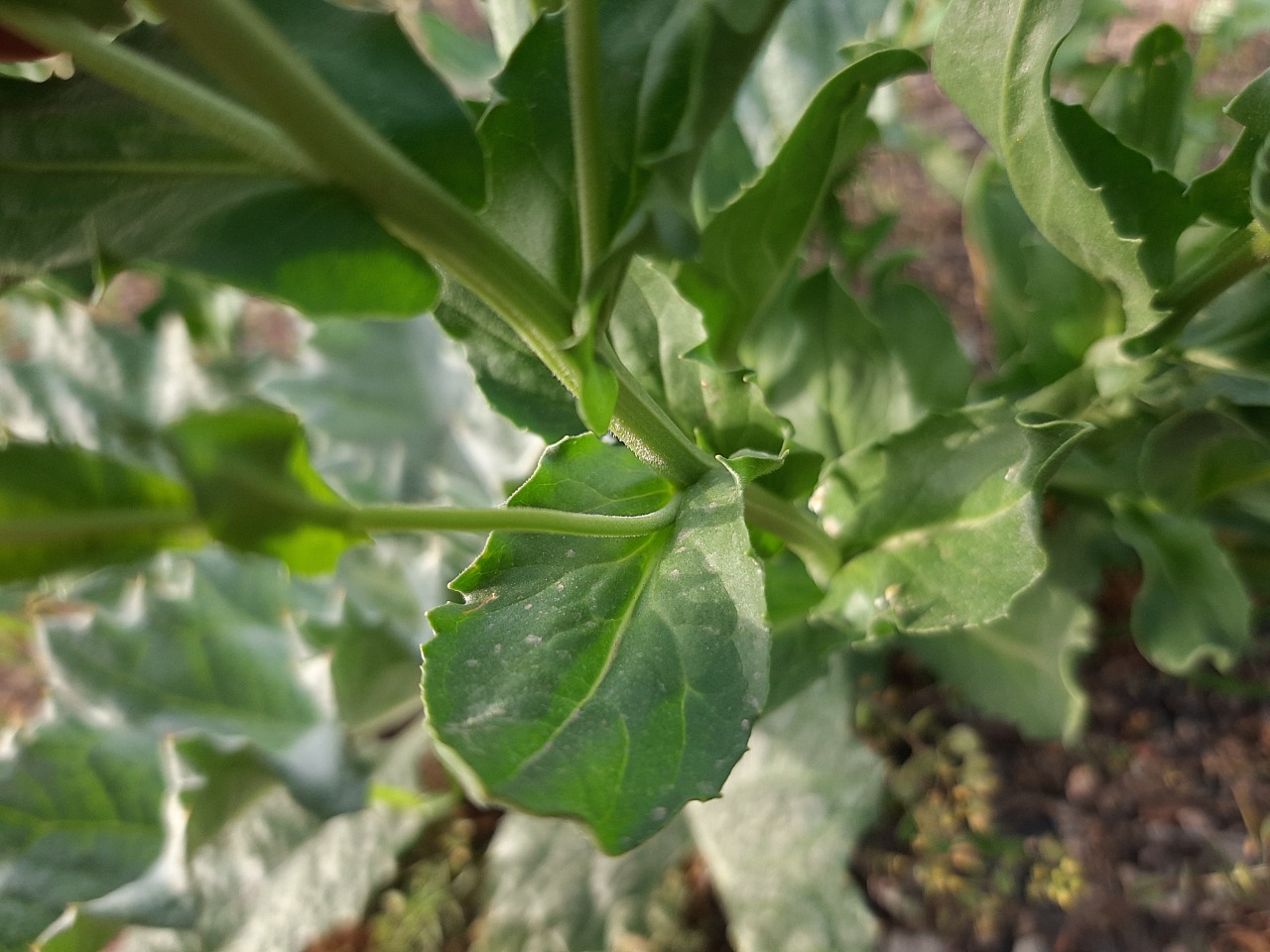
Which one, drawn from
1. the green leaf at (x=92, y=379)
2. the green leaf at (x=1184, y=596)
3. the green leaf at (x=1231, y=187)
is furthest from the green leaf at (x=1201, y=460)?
the green leaf at (x=92, y=379)

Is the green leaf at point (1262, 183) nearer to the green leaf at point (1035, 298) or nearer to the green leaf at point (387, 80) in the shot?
the green leaf at point (1035, 298)

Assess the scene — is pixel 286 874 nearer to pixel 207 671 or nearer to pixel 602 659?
pixel 207 671

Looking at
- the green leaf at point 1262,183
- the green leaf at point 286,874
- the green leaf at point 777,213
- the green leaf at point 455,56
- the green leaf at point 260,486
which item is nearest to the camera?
the green leaf at point 260,486

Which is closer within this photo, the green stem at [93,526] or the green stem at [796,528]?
the green stem at [93,526]

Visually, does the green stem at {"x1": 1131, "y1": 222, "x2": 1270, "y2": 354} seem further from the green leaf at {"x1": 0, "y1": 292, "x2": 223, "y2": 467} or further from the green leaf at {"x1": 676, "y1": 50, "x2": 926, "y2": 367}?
the green leaf at {"x1": 0, "y1": 292, "x2": 223, "y2": 467}

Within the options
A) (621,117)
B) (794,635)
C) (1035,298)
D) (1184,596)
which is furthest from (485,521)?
(1184,596)

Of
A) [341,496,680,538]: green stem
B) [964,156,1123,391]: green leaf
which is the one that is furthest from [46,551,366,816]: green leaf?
[964,156,1123,391]: green leaf

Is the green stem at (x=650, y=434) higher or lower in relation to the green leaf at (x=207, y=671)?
higher
